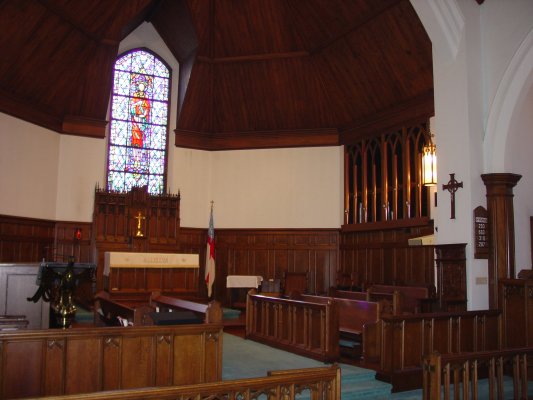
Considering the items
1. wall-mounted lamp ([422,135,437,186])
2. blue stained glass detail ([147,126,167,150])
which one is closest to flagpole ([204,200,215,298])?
blue stained glass detail ([147,126,167,150])

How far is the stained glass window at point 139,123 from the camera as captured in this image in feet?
48.5

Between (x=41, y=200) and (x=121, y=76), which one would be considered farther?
(x=121, y=76)

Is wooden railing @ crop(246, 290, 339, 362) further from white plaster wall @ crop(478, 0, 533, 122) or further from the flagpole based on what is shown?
the flagpole

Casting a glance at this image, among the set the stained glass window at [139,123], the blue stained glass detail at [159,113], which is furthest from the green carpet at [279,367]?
the blue stained glass detail at [159,113]

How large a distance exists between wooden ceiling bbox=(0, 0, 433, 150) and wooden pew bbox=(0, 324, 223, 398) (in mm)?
7804

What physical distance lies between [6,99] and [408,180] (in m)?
8.82

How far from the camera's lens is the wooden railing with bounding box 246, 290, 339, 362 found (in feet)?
23.9

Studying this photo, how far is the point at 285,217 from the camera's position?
48.2 feet

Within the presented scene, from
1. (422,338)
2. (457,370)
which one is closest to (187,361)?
(457,370)

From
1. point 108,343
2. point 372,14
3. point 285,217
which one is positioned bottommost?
point 108,343

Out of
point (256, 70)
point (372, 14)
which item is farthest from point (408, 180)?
point (256, 70)

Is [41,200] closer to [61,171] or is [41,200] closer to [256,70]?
[61,171]

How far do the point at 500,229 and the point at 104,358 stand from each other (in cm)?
610

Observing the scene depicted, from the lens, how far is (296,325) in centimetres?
805
